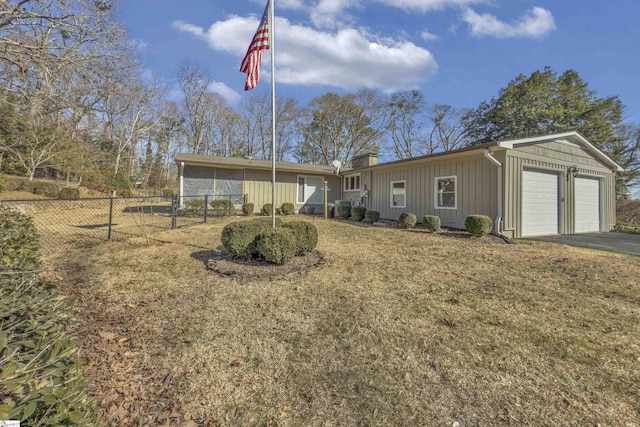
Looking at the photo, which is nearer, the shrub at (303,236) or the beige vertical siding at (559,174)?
the shrub at (303,236)

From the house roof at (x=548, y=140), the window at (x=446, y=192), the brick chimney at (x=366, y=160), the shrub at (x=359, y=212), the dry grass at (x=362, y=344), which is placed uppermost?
the brick chimney at (x=366, y=160)

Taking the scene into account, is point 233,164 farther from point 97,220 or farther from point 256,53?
point 256,53

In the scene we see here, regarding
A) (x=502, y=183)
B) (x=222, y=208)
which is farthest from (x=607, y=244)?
(x=222, y=208)

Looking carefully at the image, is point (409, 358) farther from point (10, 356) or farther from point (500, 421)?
point (10, 356)

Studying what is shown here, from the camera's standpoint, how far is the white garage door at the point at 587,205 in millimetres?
9648

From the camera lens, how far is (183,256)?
5.12 m

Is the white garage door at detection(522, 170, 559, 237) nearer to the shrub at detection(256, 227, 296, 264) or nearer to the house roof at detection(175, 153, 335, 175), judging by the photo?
the shrub at detection(256, 227, 296, 264)

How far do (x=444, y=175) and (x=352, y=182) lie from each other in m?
6.20

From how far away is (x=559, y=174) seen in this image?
30.0ft

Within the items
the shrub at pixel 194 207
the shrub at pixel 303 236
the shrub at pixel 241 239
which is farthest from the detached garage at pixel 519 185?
the shrub at pixel 194 207

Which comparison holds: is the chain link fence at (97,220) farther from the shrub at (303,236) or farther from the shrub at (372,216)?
the shrub at (372,216)

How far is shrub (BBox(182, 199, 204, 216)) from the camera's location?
37.8ft

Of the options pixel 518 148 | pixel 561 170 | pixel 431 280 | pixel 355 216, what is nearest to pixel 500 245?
pixel 518 148

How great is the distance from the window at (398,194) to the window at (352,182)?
3000mm
